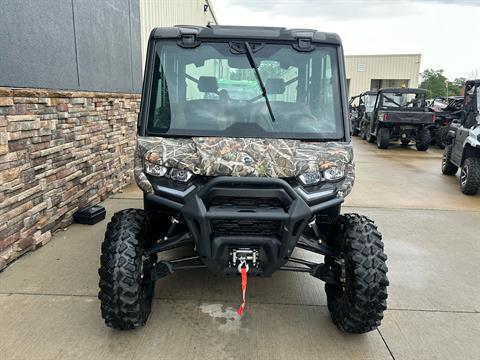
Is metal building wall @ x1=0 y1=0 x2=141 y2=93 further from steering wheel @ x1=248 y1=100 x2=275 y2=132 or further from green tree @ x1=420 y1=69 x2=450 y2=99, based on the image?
green tree @ x1=420 y1=69 x2=450 y2=99

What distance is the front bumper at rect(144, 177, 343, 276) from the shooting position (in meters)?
2.69

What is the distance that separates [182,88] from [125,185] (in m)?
4.56

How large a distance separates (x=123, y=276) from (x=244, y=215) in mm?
922

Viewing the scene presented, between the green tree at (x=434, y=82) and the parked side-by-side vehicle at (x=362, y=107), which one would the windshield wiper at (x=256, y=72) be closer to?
the parked side-by-side vehicle at (x=362, y=107)

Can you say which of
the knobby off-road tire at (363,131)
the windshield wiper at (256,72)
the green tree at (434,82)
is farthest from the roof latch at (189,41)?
the green tree at (434,82)

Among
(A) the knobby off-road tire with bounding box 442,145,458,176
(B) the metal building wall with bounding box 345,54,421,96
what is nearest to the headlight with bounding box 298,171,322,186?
(A) the knobby off-road tire with bounding box 442,145,458,176

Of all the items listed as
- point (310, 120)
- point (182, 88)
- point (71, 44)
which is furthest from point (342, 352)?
point (71, 44)

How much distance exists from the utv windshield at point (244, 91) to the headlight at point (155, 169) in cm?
37

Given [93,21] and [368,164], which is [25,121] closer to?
[93,21]

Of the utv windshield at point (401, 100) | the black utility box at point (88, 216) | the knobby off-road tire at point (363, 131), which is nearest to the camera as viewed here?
the black utility box at point (88, 216)

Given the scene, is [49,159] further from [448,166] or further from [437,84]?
[437,84]

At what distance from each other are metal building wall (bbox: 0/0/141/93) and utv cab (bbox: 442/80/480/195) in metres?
6.41

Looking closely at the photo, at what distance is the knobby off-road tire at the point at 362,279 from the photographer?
2.82 m

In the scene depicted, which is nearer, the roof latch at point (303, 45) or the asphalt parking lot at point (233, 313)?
the asphalt parking lot at point (233, 313)
